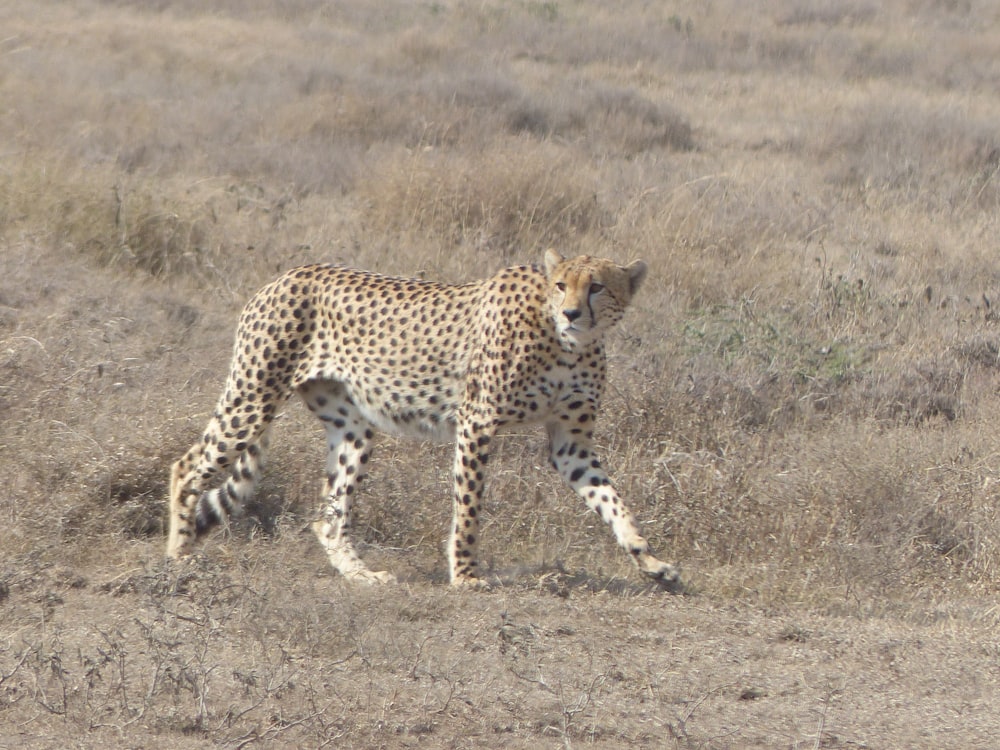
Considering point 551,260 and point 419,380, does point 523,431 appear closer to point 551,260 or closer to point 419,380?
point 419,380

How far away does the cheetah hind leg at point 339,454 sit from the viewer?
5.42 meters

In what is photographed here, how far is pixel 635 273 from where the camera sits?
17.0 feet

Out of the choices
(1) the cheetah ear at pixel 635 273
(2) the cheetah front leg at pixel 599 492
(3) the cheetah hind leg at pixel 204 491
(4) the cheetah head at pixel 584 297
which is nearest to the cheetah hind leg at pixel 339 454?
(3) the cheetah hind leg at pixel 204 491

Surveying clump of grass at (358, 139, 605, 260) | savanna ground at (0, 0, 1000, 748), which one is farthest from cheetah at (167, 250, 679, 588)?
clump of grass at (358, 139, 605, 260)

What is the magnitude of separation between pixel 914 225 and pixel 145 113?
624 centimetres

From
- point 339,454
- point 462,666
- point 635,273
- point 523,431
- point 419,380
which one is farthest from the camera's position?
point 523,431

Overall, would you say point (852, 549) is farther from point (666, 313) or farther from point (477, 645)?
point (666, 313)

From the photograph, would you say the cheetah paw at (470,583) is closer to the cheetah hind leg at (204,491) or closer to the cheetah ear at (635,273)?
the cheetah hind leg at (204,491)

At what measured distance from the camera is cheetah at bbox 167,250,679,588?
5.04m

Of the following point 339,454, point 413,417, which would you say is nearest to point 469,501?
point 413,417

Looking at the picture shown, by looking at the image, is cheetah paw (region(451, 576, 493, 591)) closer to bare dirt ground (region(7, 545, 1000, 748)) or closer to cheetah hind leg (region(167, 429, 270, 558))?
bare dirt ground (region(7, 545, 1000, 748))

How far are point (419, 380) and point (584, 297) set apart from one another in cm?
74

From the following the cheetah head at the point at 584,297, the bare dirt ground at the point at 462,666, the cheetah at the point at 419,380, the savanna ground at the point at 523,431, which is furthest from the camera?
the cheetah at the point at 419,380

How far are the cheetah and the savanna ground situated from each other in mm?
200
